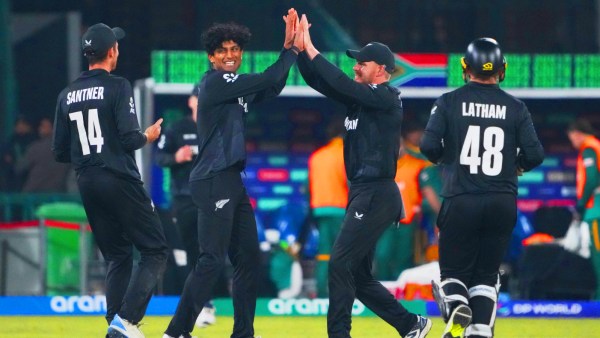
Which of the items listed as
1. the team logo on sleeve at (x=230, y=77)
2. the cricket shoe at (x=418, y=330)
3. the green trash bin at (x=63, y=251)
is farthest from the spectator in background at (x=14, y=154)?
the cricket shoe at (x=418, y=330)

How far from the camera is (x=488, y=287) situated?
9.94m

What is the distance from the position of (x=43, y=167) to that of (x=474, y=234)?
8599mm

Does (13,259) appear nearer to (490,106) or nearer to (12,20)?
(12,20)

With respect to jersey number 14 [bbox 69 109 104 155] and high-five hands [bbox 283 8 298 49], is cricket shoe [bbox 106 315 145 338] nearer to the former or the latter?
jersey number 14 [bbox 69 109 104 155]

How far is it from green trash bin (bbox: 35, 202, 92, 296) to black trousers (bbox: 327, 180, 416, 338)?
6.03 meters

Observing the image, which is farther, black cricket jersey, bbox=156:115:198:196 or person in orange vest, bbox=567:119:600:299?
person in orange vest, bbox=567:119:600:299

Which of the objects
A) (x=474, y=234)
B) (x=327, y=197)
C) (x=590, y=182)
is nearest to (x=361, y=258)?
(x=474, y=234)

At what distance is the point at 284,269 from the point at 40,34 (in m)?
5.37

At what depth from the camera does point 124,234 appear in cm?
1037

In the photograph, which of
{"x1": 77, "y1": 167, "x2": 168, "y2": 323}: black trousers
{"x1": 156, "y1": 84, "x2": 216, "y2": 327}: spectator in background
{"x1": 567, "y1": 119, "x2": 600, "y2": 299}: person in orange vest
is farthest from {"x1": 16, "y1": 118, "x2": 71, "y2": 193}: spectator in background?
{"x1": 77, "y1": 167, "x2": 168, "y2": 323}: black trousers

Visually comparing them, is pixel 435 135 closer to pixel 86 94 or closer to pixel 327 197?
pixel 86 94

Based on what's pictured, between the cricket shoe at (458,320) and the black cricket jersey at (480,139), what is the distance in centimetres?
73

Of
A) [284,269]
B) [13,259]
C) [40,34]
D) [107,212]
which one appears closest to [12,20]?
[40,34]

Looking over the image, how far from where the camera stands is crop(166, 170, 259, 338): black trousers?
10.1 m
